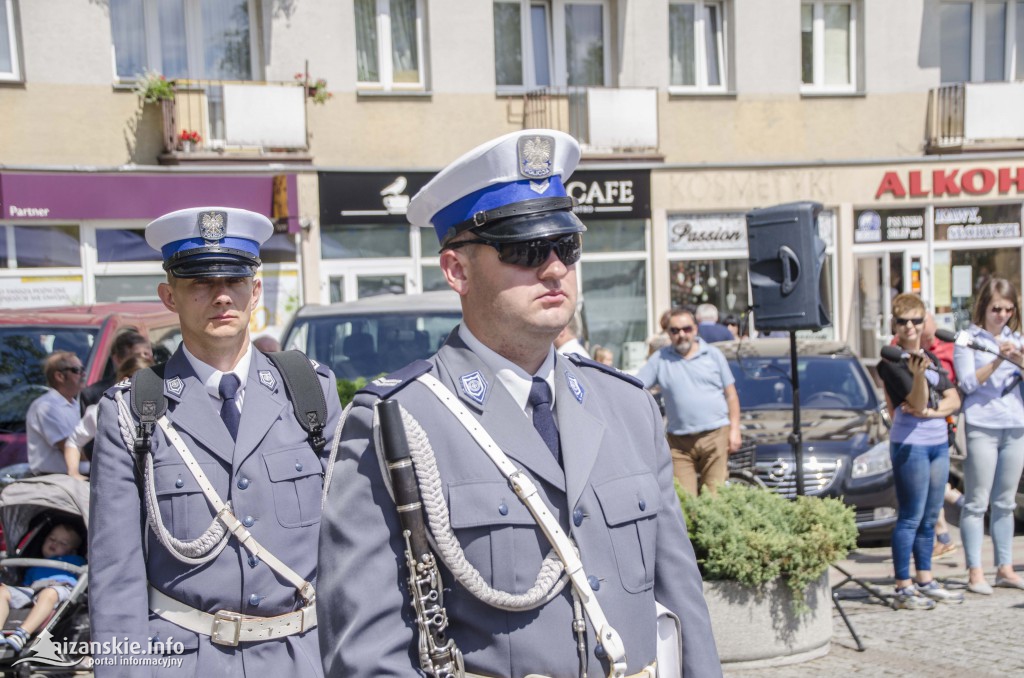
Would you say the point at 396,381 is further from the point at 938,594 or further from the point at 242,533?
the point at 938,594

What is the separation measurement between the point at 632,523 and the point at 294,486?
4.96 feet

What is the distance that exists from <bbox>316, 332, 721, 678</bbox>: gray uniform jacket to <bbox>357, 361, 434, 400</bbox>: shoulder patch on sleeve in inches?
0.9

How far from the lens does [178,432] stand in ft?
12.5

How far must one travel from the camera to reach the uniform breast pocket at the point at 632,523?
8.45ft

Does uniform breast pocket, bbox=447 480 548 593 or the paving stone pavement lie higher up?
uniform breast pocket, bbox=447 480 548 593

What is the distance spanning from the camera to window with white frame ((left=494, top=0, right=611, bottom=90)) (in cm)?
2020

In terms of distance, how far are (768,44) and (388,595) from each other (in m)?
19.8

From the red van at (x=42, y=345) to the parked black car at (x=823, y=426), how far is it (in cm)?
508

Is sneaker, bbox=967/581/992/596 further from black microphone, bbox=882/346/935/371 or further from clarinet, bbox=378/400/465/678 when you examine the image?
clarinet, bbox=378/400/465/678

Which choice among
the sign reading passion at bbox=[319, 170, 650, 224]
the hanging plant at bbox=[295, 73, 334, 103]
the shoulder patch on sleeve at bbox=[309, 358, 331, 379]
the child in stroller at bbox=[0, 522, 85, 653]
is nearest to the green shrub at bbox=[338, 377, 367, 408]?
the child in stroller at bbox=[0, 522, 85, 653]

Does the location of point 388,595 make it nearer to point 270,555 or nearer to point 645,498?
point 645,498

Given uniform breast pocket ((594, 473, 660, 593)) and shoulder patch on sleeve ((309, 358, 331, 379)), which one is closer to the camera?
uniform breast pocket ((594, 473, 660, 593))

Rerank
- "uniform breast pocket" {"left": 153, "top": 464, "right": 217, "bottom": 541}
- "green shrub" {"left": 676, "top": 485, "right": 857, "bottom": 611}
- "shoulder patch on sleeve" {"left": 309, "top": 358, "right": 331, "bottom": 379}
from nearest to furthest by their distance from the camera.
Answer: "uniform breast pocket" {"left": 153, "top": 464, "right": 217, "bottom": 541} → "shoulder patch on sleeve" {"left": 309, "top": 358, "right": 331, "bottom": 379} → "green shrub" {"left": 676, "top": 485, "right": 857, "bottom": 611}

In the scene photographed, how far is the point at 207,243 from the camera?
4.11m
